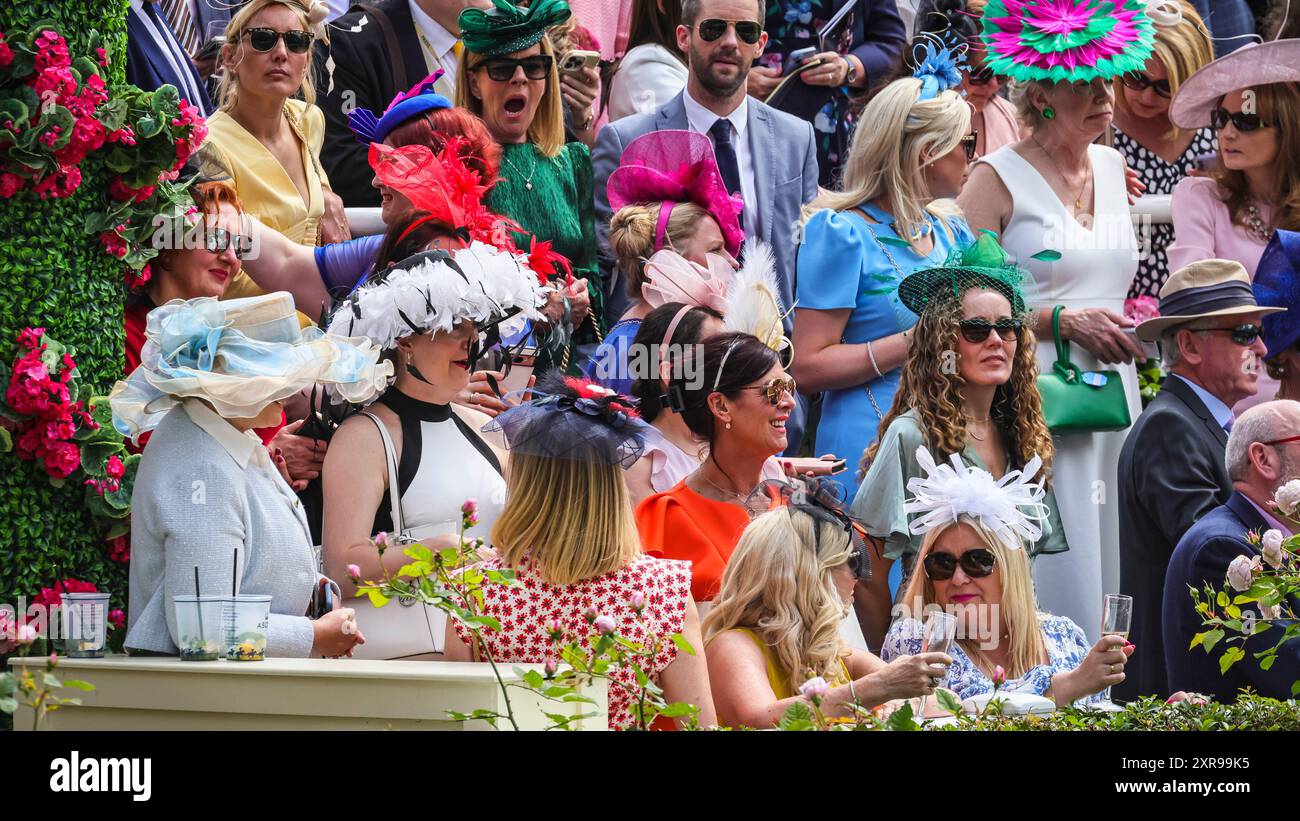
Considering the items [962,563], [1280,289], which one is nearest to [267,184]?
[962,563]

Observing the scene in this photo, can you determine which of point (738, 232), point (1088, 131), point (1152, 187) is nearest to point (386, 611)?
point (738, 232)

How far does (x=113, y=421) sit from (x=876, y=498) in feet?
8.36

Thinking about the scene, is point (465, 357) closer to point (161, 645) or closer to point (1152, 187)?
point (161, 645)

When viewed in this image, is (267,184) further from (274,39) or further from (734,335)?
(734,335)

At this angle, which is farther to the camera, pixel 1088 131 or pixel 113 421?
pixel 1088 131

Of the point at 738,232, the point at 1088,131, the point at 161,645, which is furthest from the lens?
the point at 1088,131

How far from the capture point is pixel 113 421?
460 centimetres

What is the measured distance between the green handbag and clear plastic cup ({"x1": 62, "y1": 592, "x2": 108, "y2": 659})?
3724 mm

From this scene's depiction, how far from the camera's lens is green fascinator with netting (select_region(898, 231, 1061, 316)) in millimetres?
6301

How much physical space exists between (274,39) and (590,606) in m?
2.80

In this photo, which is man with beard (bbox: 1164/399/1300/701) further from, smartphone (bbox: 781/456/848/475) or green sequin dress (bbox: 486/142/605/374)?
green sequin dress (bbox: 486/142/605/374)

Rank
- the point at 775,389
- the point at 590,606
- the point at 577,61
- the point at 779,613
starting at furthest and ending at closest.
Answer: the point at 577,61 < the point at 775,389 < the point at 779,613 < the point at 590,606

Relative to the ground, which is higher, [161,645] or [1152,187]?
[1152,187]

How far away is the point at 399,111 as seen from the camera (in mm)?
6160
